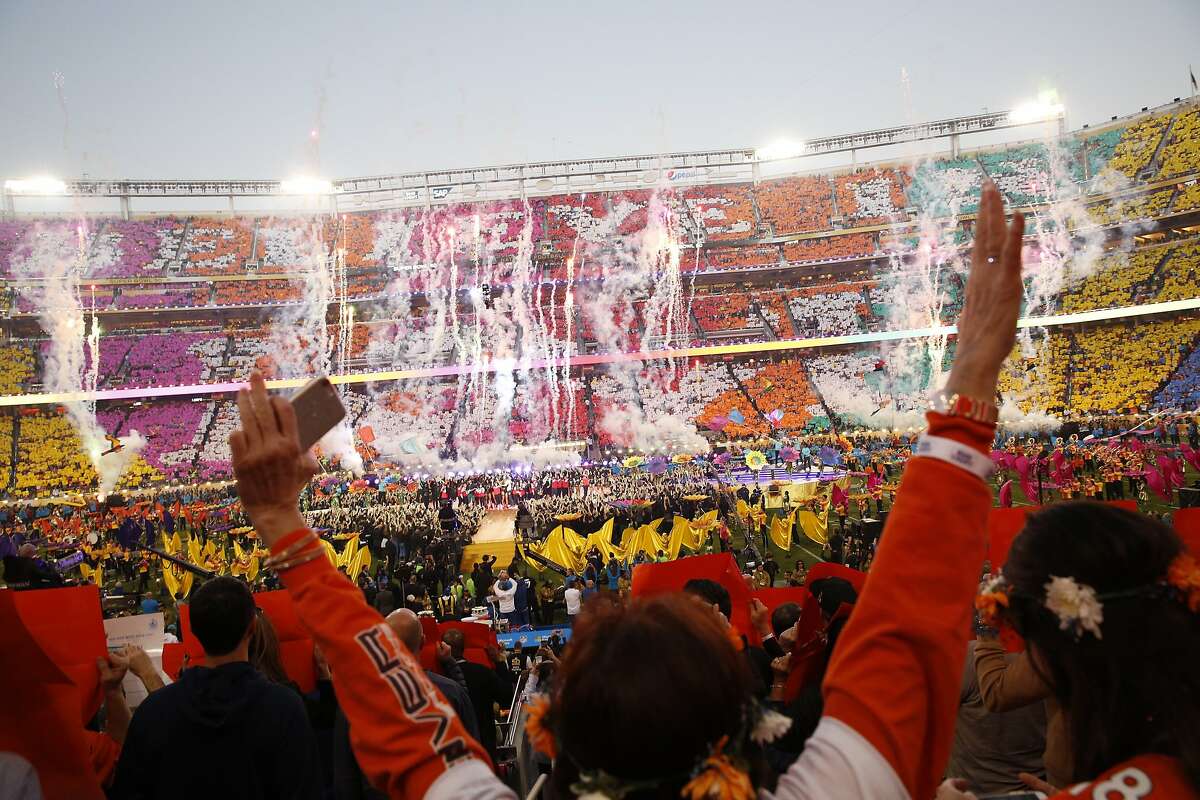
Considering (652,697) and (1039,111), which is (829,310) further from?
(652,697)

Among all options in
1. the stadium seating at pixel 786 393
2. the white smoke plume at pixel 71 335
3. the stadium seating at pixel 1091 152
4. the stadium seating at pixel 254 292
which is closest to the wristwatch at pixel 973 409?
the stadium seating at pixel 786 393

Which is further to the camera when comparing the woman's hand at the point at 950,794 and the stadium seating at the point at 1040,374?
the stadium seating at the point at 1040,374

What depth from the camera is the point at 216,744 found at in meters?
2.05

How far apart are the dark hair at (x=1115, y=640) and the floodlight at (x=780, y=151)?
5225 centimetres

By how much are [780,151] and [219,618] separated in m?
52.6

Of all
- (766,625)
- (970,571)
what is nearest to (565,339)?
(766,625)

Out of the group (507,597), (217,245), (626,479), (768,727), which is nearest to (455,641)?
(768,727)

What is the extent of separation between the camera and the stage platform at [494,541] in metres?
16.7

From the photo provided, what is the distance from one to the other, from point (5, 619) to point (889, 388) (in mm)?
39195

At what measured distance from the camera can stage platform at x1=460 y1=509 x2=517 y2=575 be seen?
16656 millimetres

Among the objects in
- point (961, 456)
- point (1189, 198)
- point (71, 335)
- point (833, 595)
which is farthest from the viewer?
point (71, 335)

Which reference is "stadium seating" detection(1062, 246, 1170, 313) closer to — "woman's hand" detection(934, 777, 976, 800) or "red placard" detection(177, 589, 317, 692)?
"red placard" detection(177, 589, 317, 692)

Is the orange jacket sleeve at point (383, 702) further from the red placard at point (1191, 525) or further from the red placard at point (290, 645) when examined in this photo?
the red placard at point (1191, 525)

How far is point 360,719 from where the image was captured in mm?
1094
